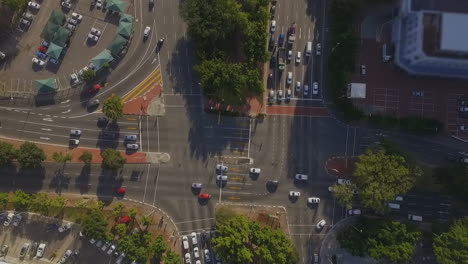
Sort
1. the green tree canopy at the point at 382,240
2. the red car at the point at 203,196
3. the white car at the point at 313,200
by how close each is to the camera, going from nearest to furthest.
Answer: the green tree canopy at the point at 382,240 < the red car at the point at 203,196 < the white car at the point at 313,200

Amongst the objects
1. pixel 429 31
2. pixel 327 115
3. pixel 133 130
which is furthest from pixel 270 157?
pixel 429 31

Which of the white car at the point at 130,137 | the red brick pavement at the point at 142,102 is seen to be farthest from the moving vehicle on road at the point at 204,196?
the red brick pavement at the point at 142,102

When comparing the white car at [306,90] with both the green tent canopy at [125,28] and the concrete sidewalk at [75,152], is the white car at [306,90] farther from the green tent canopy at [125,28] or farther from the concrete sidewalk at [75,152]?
the green tent canopy at [125,28]

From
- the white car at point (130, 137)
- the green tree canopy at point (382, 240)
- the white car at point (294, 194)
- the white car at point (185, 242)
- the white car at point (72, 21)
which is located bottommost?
the white car at point (185, 242)

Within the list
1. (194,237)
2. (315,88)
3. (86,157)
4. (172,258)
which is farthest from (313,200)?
(86,157)

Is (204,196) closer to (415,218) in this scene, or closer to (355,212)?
(355,212)

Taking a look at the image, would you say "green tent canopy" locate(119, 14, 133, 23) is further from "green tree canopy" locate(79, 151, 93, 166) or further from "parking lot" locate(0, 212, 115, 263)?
"parking lot" locate(0, 212, 115, 263)

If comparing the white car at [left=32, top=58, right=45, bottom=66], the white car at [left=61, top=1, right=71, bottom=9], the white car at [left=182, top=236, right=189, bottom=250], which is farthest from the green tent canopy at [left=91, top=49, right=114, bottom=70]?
the white car at [left=182, top=236, right=189, bottom=250]
